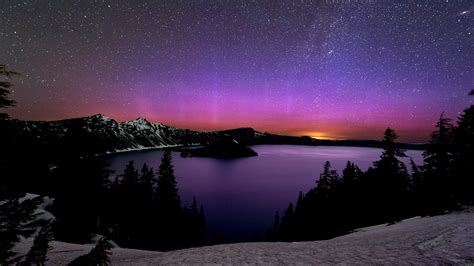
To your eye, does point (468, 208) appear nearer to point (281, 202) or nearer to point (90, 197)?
point (90, 197)

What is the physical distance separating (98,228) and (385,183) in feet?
119

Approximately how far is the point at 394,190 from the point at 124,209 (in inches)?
1662

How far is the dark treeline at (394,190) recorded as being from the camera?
66.0 feet

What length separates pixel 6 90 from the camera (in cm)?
766

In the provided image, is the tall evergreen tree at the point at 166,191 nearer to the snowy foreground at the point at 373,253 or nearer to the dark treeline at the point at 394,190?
the dark treeline at the point at 394,190

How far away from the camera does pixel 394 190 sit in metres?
30.8

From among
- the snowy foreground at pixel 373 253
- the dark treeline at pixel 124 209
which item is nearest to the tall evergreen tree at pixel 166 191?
the dark treeline at pixel 124 209

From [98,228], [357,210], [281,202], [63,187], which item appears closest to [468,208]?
[357,210]

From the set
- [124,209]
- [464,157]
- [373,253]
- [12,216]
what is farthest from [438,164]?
[124,209]

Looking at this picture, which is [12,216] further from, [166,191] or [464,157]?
[166,191]

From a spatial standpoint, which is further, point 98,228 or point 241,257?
point 98,228

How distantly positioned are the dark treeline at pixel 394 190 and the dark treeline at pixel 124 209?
26.6 metres

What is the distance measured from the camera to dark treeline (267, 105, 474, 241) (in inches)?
792

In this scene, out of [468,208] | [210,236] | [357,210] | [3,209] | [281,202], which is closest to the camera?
[3,209]
